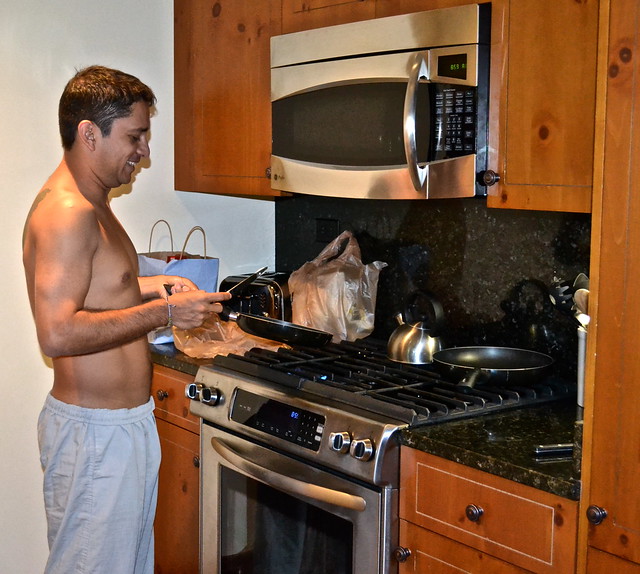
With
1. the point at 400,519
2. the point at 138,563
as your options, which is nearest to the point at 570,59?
the point at 400,519

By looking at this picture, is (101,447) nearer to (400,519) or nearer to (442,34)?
(400,519)

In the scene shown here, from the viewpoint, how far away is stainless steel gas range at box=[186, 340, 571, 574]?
6.61 ft

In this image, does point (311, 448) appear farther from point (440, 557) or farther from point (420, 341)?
point (420, 341)

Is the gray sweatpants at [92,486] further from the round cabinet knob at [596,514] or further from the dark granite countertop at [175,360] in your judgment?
the round cabinet knob at [596,514]

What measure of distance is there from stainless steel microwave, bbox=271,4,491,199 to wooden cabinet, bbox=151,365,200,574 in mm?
733

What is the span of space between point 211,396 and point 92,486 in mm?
434

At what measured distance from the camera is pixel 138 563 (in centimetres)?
240

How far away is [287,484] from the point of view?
2.23m

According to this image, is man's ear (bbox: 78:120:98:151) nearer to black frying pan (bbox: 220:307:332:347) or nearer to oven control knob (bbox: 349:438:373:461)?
black frying pan (bbox: 220:307:332:347)

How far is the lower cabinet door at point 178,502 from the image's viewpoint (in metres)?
2.76

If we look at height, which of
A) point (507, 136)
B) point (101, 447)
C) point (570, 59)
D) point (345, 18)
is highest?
point (345, 18)

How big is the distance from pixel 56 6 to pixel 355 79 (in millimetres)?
1122

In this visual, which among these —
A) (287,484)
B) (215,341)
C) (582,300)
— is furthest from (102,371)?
(582,300)

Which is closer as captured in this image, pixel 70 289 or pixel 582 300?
pixel 70 289
